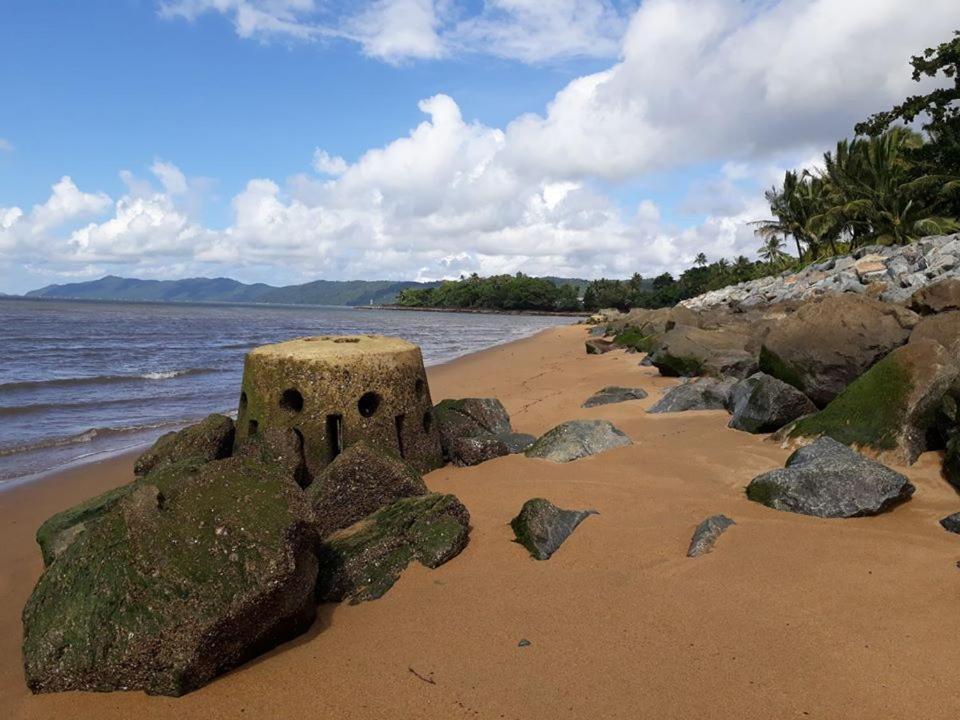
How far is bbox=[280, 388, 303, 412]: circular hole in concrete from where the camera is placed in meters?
6.13

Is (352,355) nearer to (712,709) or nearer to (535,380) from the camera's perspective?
(712,709)

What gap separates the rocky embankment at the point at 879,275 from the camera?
18.2m

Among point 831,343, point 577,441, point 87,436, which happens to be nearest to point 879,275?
point 831,343

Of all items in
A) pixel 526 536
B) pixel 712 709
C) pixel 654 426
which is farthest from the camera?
pixel 654 426

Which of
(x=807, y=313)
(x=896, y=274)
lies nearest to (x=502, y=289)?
Answer: (x=896, y=274)

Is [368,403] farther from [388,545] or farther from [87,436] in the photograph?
[87,436]

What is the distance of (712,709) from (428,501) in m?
2.54

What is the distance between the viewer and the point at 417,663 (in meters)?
3.30

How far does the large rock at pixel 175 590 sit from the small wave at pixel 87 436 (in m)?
7.78

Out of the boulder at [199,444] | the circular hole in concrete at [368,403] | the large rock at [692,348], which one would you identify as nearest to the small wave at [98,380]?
the boulder at [199,444]

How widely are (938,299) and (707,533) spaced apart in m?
9.24

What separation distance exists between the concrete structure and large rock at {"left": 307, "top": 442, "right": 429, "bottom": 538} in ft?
2.10

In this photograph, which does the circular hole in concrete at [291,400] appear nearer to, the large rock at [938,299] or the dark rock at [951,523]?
the dark rock at [951,523]

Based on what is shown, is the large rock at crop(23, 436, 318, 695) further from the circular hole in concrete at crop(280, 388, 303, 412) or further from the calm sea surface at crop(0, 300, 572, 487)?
the calm sea surface at crop(0, 300, 572, 487)
